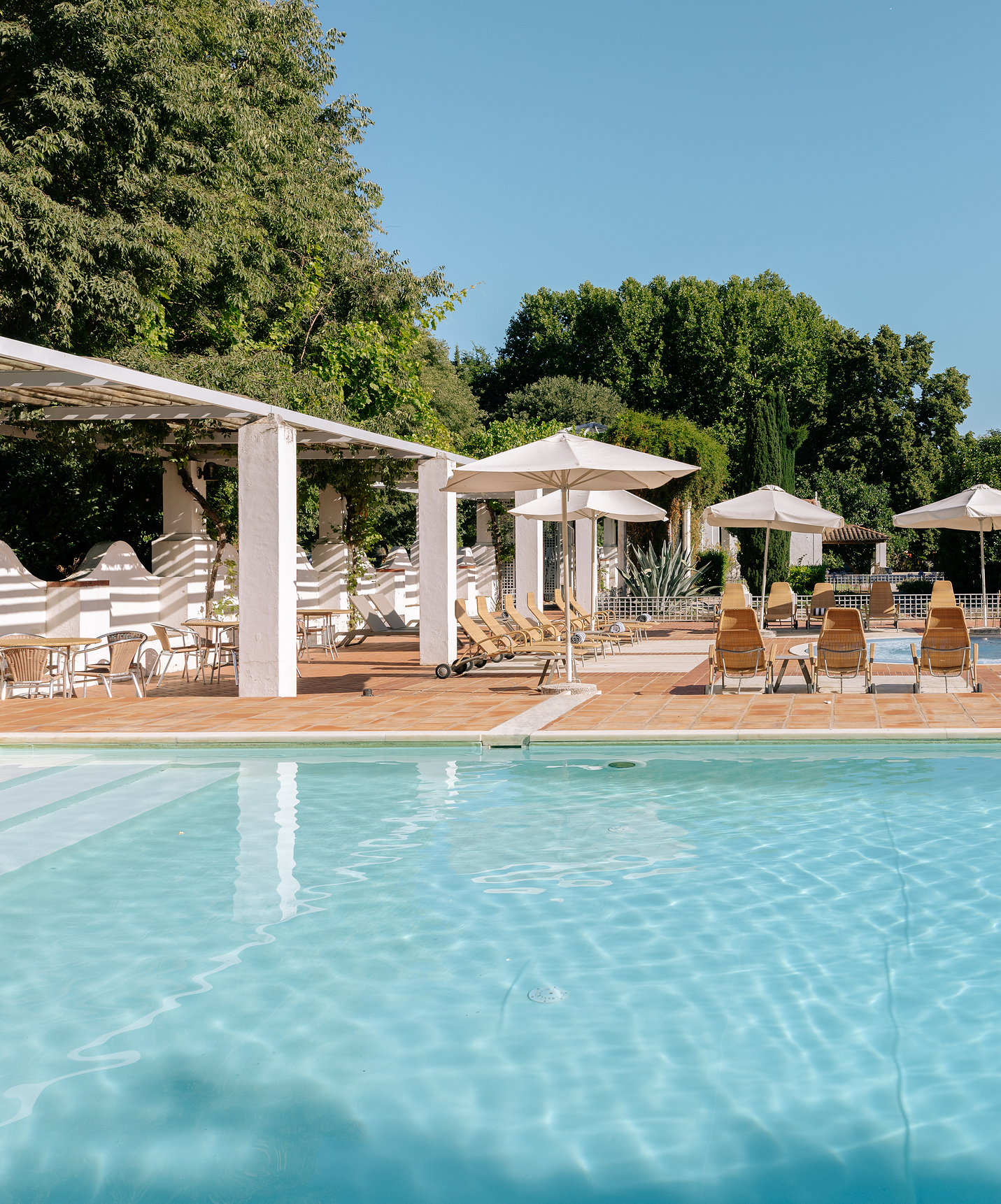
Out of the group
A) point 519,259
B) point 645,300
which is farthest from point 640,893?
point 645,300

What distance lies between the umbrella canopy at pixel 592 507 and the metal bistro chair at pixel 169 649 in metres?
4.93

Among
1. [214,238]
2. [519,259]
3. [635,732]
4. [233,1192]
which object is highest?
[519,259]

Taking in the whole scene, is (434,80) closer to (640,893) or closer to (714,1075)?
(640,893)

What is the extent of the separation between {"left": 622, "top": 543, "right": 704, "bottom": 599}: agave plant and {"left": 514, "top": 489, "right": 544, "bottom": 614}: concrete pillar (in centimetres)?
432

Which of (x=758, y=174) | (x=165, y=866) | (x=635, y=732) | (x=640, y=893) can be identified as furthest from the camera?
(x=758, y=174)

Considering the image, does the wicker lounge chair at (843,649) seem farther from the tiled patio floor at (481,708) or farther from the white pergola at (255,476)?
the white pergola at (255,476)

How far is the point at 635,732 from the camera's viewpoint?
8.55 m

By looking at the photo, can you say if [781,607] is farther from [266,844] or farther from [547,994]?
[547,994]

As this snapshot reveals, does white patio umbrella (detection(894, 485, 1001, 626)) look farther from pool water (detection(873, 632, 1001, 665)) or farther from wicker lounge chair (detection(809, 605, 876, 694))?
wicker lounge chair (detection(809, 605, 876, 694))

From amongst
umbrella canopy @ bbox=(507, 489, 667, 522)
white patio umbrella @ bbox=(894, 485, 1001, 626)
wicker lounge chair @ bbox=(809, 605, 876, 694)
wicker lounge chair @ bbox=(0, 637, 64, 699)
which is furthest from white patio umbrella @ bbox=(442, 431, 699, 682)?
white patio umbrella @ bbox=(894, 485, 1001, 626)

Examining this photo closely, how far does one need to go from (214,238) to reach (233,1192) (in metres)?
16.7

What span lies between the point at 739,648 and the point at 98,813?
20.8 feet

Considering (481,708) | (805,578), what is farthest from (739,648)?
(805,578)

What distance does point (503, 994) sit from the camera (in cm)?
439
